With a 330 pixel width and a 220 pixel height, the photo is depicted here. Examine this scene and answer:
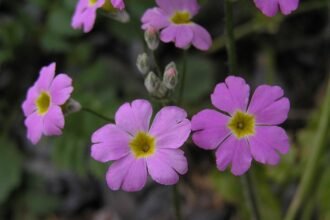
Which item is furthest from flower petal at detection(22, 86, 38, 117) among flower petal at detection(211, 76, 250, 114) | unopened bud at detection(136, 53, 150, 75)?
flower petal at detection(211, 76, 250, 114)

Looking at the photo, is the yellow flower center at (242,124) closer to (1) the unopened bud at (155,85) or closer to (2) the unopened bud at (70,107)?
(1) the unopened bud at (155,85)

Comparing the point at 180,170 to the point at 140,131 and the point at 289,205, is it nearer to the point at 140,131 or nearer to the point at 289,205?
the point at 140,131

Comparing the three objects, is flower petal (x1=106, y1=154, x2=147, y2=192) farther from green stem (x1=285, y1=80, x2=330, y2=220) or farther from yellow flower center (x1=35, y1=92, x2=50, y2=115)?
green stem (x1=285, y1=80, x2=330, y2=220)

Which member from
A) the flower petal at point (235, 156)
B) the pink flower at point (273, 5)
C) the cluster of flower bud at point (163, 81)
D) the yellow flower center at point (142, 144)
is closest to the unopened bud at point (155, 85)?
the cluster of flower bud at point (163, 81)

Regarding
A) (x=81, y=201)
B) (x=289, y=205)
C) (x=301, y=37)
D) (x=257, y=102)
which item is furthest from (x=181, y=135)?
(x=301, y=37)

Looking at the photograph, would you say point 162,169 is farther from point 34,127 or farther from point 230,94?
point 34,127

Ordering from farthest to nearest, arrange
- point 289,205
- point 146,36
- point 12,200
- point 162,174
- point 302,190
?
point 12,200 < point 289,205 < point 302,190 < point 146,36 < point 162,174
